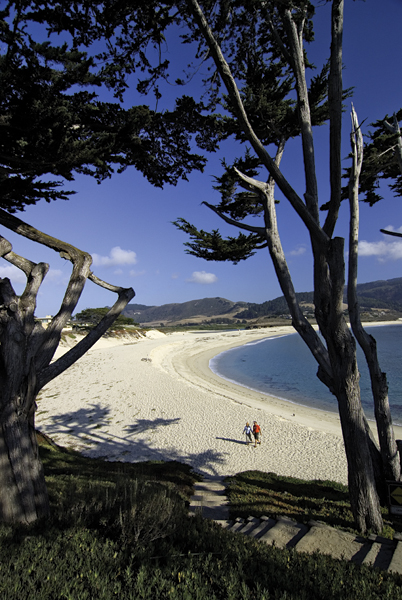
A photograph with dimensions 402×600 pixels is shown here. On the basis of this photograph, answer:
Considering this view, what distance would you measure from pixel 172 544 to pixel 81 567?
0.78 m

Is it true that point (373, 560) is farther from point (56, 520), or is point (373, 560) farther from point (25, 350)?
point (25, 350)

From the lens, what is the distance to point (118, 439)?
11.5 m

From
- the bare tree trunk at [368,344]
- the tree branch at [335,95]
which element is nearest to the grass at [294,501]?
the bare tree trunk at [368,344]

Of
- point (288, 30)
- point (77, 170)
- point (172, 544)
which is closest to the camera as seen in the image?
point (172, 544)

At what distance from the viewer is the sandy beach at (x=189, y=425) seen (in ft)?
32.2

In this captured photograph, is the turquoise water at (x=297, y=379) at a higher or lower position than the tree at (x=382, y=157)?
lower

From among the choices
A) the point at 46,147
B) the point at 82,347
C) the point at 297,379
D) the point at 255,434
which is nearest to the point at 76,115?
the point at 46,147

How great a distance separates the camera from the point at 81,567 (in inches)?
91.1

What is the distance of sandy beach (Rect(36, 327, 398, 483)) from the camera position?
9820mm

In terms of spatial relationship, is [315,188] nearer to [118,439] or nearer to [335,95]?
[335,95]

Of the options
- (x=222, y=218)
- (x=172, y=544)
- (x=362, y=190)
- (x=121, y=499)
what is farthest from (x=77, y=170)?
(x=362, y=190)

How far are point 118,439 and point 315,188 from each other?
1124 cm

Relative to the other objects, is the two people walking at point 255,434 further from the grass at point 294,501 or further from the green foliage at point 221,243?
the green foliage at point 221,243

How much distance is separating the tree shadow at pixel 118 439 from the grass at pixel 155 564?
6696 mm
